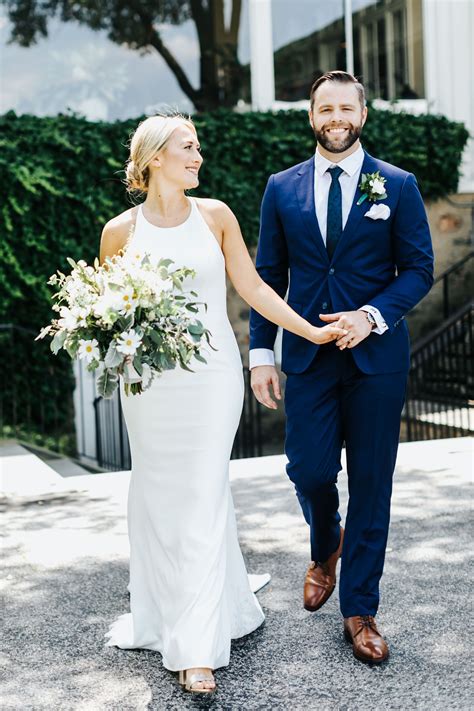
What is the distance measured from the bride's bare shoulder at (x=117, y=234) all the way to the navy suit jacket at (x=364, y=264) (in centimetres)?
62

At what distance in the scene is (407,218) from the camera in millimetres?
3742

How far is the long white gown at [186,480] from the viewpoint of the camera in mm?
3518

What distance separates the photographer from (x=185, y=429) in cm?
365

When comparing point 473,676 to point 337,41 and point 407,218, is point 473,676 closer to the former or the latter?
point 407,218

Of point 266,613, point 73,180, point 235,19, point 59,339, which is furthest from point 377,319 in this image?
point 235,19

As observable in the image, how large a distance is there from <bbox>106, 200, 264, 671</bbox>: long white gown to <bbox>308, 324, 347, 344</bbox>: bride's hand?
33cm

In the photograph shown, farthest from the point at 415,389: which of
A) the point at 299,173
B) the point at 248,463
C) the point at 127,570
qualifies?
the point at 299,173

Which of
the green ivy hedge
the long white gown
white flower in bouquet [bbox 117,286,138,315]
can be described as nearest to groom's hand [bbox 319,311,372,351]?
the long white gown

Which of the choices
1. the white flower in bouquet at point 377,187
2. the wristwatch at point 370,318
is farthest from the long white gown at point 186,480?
the white flower in bouquet at point 377,187

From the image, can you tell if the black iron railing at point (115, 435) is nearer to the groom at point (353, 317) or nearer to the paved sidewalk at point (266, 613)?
the paved sidewalk at point (266, 613)

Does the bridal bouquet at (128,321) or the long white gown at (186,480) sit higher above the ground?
the bridal bouquet at (128,321)

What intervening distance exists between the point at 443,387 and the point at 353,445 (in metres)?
8.19

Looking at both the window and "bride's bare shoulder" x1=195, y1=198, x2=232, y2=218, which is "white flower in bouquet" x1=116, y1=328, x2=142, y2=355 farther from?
the window

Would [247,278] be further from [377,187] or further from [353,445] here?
[353,445]
